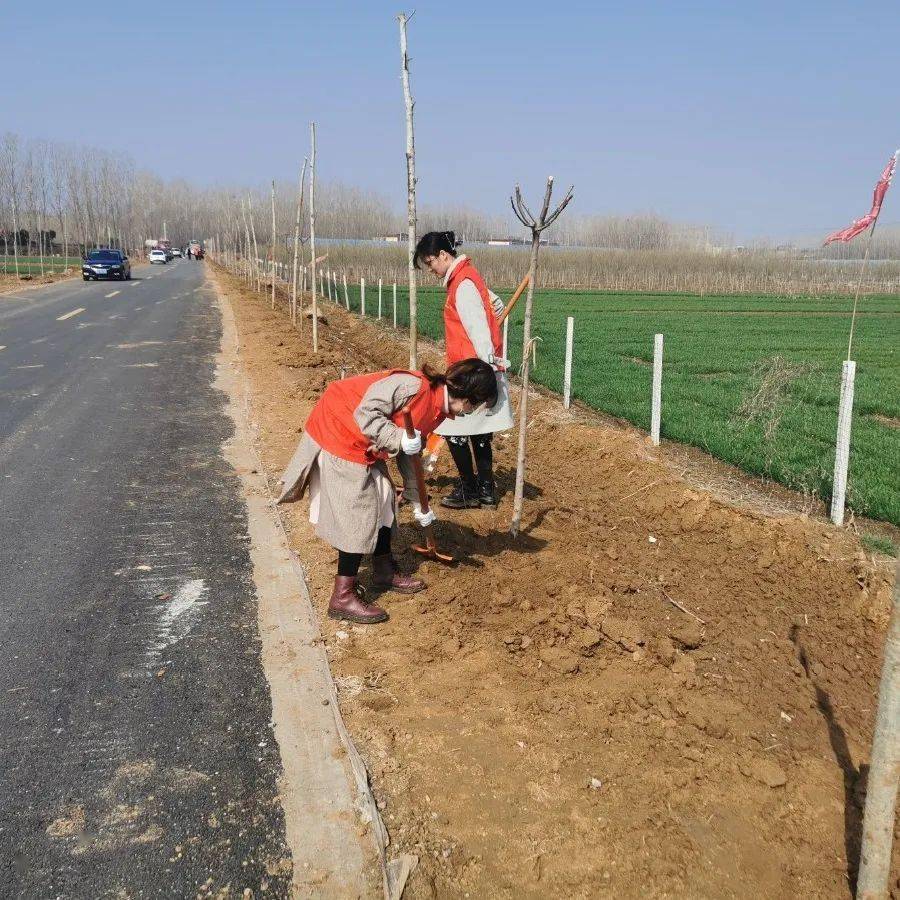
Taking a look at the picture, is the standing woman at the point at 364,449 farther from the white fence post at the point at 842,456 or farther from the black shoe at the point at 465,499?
the white fence post at the point at 842,456

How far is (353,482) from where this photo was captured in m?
3.94

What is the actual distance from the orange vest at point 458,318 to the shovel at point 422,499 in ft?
4.18

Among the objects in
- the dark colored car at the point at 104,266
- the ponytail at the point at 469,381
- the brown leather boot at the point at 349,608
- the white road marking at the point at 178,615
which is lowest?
the white road marking at the point at 178,615

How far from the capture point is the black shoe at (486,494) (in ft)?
19.6

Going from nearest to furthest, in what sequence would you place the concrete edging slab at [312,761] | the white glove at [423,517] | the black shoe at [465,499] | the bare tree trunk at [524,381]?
the concrete edging slab at [312,761] < the white glove at [423,517] < the bare tree trunk at [524,381] < the black shoe at [465,499]

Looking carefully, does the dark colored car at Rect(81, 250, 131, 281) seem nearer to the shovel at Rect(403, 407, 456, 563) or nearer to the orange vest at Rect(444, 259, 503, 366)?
the orange vest at Rect(444, 259, 503, 366)

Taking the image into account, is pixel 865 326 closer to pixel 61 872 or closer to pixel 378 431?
pixel 378 431

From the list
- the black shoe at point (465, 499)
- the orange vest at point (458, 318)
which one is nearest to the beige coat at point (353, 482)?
the orange vest at point (458, 318)

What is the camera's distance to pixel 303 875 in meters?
2.49

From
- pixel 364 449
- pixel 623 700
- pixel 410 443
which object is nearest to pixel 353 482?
pixel 364 449

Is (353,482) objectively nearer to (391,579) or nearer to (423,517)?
(423,517)

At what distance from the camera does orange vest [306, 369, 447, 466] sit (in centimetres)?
383

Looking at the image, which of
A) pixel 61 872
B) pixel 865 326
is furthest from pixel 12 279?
pixel 61 872

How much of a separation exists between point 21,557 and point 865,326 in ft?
88.5
